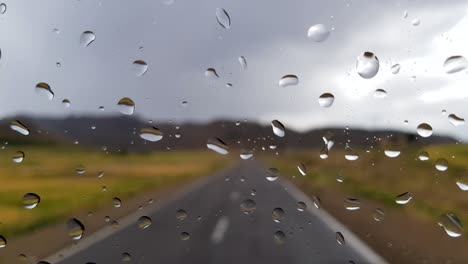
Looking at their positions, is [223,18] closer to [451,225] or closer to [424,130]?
[424,130]

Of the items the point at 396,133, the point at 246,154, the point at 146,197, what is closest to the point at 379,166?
the point at 396,133

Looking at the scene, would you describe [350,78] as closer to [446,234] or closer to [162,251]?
[446,234]

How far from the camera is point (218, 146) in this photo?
1906 millimetres

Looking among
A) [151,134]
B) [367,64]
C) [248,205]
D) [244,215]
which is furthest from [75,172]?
[367,64]

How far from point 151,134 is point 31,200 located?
1.40 ft

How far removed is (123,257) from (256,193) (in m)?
0.55

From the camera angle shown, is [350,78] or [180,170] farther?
[180,170]

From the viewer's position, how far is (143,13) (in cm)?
177

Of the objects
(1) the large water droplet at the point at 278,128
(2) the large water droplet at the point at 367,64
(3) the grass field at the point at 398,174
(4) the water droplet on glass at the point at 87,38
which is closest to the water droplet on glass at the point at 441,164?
(3) the grass field at the point at 398,174

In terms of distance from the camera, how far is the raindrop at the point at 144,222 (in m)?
1.98

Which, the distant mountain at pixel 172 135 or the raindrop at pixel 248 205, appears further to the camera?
the raindrop at pixel 248 205

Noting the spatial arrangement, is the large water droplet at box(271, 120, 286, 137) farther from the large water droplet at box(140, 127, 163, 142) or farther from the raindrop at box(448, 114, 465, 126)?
the raindrop at box(448, 114, 465, 126)

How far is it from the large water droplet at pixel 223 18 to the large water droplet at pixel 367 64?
1.38ft

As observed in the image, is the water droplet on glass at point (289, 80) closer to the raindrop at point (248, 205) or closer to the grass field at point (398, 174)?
the grass field at point (398, 174)
